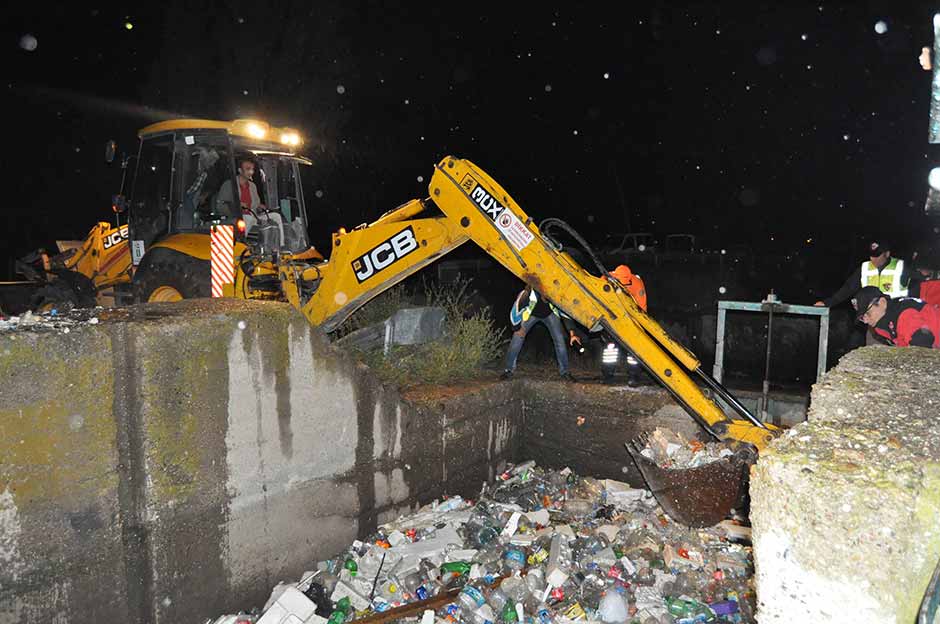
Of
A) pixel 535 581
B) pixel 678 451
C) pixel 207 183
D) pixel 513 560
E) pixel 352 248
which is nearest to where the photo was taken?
pixel 535 581

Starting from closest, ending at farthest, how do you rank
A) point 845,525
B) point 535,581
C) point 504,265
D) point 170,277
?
point 845,525 → point 535,581 → point 504,265 → point 170,277

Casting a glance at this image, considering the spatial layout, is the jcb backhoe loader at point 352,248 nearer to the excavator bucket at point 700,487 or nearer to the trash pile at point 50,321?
the excavator bucket at point 700,487

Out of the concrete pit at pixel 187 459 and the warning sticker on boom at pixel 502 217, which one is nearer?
the concrete pit at pixel 187 459

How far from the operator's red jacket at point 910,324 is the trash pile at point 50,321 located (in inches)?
200

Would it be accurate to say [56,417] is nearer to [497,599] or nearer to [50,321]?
[50,321]

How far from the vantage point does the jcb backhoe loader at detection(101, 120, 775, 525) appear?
4.49 meters

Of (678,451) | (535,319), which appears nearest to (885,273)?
(678,451)

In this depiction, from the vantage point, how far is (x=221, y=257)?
18.9 ft

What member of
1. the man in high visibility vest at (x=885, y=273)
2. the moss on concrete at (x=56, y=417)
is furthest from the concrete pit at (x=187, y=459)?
the man in high visibility vest at (x=885, y=273)

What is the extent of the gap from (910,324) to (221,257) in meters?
5.60

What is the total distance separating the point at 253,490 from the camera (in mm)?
3805

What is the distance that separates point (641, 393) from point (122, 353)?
13.6 ft

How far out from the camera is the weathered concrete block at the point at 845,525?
119 centimetres

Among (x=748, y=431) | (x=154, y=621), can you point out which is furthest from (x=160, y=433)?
(x=748, y=431)
